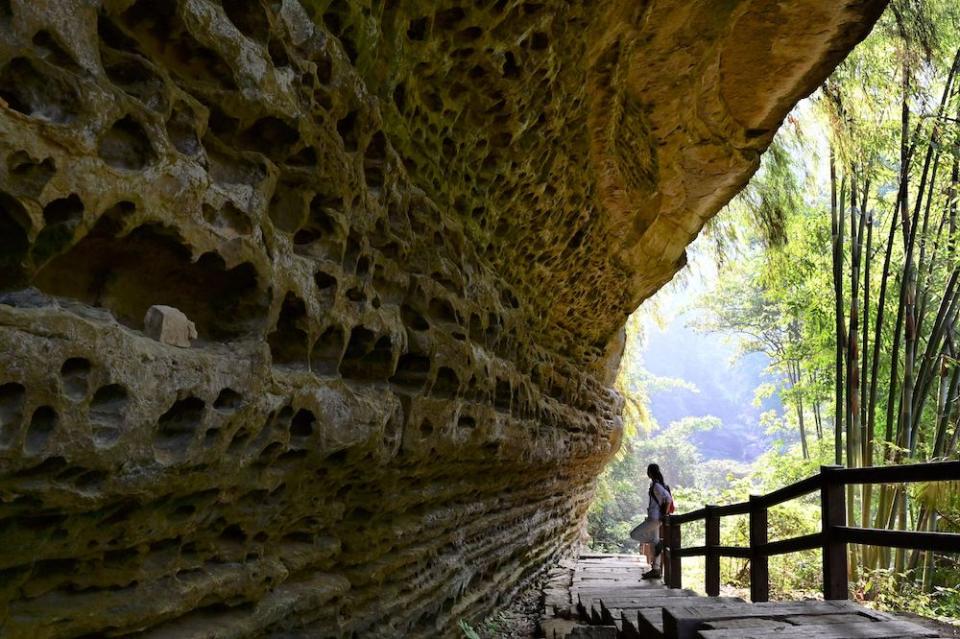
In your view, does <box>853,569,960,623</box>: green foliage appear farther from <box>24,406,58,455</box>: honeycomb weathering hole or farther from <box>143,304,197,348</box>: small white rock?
<box>24,406,58,455</box>: honeycomb weathering hole

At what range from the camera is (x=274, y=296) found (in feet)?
6.81

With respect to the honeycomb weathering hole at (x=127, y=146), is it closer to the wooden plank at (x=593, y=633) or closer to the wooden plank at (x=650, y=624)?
the wooden plank at (x=650, y=624)

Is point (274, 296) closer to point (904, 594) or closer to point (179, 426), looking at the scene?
point (179, 426)

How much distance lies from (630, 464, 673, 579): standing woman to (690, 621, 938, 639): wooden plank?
4.36 m

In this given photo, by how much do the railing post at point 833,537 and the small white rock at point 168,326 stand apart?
11.4 ft

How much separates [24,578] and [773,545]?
4.14 m

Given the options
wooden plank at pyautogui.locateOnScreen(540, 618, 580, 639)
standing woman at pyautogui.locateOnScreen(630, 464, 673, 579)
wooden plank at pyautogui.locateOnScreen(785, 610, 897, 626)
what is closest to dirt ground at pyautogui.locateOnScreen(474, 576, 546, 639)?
wooden plank at pyautogui.locateOnScreen(540, 618, 580, 639)

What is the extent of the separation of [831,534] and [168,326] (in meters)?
3.60

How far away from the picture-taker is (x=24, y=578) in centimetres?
153

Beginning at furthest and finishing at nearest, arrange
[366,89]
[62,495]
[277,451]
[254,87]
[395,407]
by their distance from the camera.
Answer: [395,407]
[366,89]
[277,451]
[254,87]
[62,495]

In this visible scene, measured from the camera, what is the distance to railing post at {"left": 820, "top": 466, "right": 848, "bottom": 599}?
3730 millimetres

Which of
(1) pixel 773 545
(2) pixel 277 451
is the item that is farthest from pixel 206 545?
(1) pixel 773 545

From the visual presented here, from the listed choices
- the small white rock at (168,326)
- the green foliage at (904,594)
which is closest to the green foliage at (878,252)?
the green foliage at (904,594)

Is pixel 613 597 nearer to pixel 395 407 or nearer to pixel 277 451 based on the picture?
pixel 395 407
